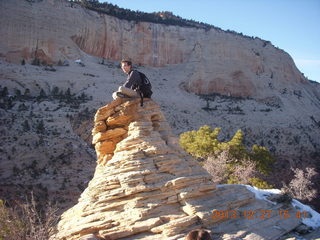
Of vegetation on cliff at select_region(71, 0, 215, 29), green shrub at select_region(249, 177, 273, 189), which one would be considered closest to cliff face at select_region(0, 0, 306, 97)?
vegetation on cliff at select_region(71, 0, 215, 29)

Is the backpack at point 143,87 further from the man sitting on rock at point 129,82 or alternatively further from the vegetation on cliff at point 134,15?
the vegetation on cliff at point 134,15

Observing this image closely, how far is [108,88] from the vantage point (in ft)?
135

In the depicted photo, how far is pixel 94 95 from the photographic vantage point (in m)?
38.2

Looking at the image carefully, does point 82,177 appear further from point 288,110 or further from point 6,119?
point 288,110

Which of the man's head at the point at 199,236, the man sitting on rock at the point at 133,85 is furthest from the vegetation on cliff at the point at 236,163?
the man's head at the point at 199,236

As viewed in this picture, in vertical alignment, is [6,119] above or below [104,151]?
below

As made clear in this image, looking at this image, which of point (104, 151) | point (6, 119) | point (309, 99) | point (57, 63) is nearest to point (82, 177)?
point (6, 119)

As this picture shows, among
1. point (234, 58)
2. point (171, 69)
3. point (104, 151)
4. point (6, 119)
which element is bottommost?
point (6, 119)

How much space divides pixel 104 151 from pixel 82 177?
13570 mm

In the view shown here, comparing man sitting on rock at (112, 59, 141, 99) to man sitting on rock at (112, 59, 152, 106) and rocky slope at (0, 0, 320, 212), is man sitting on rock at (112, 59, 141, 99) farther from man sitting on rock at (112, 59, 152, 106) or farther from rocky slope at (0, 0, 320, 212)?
rocky slope at (0, 0, 320, 212)

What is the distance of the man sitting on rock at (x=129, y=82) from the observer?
24.3 feet

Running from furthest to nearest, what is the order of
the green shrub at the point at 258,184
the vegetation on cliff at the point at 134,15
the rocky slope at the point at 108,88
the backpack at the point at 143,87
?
1. the vegetation on cliff at the point at 134,15
2. the rocky slope at the point at 108,88
3. the green shrub at the point at 258,184
4. the backpack at the point at 143,87

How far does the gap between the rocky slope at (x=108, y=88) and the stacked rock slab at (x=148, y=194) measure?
10096 mm

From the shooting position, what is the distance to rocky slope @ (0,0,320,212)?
22703 mm
